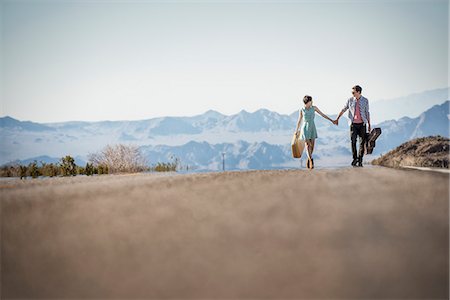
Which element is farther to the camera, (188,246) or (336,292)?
(188,246)

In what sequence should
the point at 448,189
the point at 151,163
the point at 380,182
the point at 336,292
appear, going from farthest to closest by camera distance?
the point at 151,163 < the point at 380,182 < the point at 448,189 < the point at 336,292

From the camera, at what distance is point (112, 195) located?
739 centimetres

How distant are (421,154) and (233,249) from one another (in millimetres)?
12909

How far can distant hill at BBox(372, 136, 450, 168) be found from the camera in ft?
45.0

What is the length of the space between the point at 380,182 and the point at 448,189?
150cm

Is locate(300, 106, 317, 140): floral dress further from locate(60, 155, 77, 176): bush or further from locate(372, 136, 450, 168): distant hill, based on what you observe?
locate(60, 155, 77, 176): bush

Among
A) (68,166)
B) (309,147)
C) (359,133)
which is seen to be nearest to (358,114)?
(359,133)

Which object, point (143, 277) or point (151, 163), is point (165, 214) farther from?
point (151, 163)

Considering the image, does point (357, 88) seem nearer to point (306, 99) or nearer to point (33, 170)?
point (306, 99)

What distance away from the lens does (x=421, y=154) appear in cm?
1488

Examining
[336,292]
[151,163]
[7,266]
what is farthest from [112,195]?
[151,163]

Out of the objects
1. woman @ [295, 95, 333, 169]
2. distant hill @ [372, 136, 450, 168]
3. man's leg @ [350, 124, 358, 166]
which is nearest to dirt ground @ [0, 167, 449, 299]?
distant hill @ [372, 136, 450, 168]

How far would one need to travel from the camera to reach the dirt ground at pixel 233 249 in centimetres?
268

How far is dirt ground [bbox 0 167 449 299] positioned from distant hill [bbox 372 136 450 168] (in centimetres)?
815
